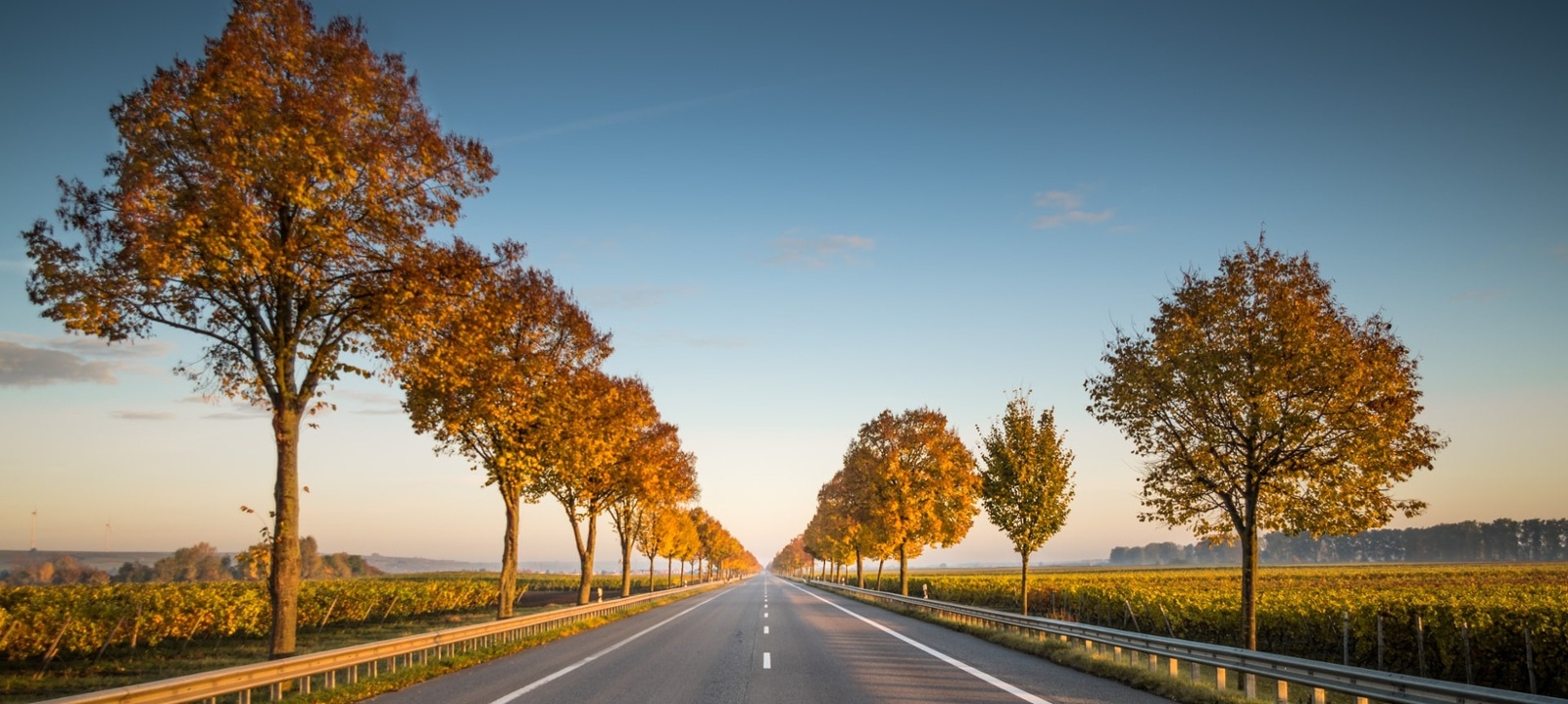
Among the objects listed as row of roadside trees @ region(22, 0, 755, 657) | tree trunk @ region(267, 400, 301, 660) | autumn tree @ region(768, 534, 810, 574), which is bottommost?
autumn tree @ region(768, 534, 810, 574)

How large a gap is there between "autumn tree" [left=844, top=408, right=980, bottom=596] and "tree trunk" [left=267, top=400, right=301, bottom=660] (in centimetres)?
3286

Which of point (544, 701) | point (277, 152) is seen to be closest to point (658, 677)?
point (544, 701)

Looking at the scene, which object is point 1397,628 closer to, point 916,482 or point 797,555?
point 916,482

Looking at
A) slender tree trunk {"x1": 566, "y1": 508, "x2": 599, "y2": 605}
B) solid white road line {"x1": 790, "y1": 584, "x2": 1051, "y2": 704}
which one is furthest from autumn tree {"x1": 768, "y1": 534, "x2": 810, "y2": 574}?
solid white road line {"x1": 790, "y1": 584, "x2": 1051, "y2": 704}

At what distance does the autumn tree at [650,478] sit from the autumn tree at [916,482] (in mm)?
11019

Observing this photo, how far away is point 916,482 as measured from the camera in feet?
143

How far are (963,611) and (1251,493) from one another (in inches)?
432

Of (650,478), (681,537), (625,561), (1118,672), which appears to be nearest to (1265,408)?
(1118,672)

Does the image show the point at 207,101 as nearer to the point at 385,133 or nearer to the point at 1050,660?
the point at 385,133

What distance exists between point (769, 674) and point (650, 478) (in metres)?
22.4

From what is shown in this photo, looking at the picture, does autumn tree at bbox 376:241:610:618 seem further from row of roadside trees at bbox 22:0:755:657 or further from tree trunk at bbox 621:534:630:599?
tree trunk at bbox 621:534:630:599

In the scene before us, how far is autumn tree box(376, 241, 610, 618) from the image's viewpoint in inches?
549

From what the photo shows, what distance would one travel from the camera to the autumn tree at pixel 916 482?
140 feet

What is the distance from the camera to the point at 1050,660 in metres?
15.1
